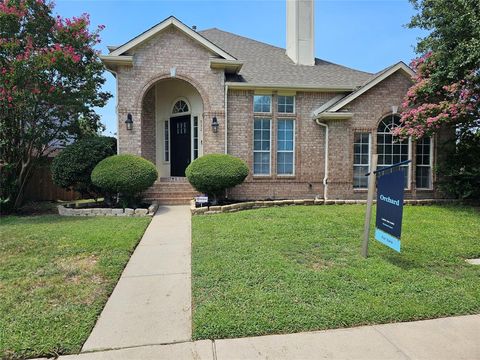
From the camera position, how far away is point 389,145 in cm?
1210

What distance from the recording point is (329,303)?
3.73 m

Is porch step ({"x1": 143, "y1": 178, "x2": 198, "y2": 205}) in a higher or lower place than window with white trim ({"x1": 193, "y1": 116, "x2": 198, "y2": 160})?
lower

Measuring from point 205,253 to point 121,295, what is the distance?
69.3 inches

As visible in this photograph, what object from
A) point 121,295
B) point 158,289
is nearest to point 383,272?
point 158,289

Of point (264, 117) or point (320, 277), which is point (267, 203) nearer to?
point (264, 117)

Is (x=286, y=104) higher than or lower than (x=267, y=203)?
higher

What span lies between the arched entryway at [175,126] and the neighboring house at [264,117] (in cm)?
5

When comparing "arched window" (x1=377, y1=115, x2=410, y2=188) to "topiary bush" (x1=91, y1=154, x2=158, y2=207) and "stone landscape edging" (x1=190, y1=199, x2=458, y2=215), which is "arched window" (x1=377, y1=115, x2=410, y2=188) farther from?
"topiary bush" (x1=91, y1=154, x2=158, y2=207)

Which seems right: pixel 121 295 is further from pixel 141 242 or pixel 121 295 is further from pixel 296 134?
pixel 296 134

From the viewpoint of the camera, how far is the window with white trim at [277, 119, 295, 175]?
12.2 m

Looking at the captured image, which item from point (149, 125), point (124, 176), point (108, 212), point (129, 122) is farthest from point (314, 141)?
point (108, 212)

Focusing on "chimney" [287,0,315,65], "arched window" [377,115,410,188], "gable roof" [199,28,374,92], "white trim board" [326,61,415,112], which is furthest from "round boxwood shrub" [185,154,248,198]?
"chimney" [287,0,315,65]

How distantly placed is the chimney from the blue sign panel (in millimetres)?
11055

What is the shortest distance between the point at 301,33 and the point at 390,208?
40.0ft
